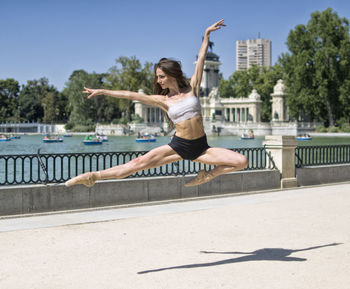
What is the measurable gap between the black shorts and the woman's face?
551 millimetres

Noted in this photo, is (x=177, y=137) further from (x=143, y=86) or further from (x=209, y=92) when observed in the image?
(x=209, y=92)

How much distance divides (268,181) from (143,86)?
90.8 m

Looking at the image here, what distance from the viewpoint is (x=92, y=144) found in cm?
6638

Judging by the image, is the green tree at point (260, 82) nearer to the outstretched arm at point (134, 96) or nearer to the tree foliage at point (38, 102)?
the tree foliage at point (38, 102)

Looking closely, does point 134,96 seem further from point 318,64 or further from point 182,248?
point 318,64

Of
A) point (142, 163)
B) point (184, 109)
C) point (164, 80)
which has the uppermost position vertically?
point (164, 80)

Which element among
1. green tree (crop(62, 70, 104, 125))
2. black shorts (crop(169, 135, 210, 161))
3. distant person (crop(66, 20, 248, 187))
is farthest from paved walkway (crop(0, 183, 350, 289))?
green tree (crop(62, 70, 104, 125))

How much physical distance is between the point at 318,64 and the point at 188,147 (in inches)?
2856

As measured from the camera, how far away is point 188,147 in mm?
5281

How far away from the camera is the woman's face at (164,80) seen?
17.5 feet

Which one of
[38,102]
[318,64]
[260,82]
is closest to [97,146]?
[318,64]

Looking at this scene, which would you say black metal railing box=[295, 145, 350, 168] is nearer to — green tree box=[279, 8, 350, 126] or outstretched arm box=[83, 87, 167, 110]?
outstretched arm box=[83, 87, 167, 110]

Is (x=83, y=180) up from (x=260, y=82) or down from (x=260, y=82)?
down

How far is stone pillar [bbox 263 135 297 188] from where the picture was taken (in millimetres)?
14078
